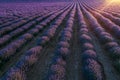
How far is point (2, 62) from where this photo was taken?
9195mm

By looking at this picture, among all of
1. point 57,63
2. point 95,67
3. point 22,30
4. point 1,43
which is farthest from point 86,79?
point 22,30

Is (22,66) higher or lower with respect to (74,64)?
higher

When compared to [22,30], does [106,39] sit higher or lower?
higher

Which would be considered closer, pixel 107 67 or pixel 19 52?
pixel 107 67

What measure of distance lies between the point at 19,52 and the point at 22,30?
17.3 feet

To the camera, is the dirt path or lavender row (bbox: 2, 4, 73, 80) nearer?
lavender row (bbox: 2, 4, 73, 80)

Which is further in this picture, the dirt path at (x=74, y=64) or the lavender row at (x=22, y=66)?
the dirt path at (x=74, y=64)

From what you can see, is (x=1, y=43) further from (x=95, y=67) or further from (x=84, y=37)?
(x=95, y=67)

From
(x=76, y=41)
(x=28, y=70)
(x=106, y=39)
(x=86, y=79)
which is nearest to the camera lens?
(x=86, y=79)

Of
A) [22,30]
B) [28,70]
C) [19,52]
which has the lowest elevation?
[22,30]

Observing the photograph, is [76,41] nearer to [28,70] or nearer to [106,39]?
[106,39]

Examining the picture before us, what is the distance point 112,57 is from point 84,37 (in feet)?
10.3

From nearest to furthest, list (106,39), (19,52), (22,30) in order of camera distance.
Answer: (19,52) < (106,39) < (22,30)

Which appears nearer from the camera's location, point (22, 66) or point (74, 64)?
point (22, 66)
